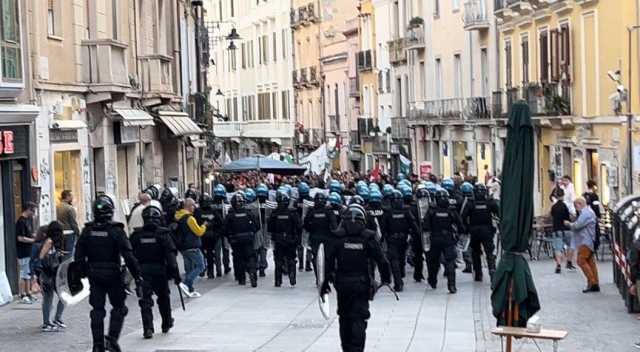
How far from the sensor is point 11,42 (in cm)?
2352

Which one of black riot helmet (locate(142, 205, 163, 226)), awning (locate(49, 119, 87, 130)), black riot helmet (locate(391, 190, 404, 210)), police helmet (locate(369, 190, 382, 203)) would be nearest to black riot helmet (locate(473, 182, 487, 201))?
black riot helmet (locate(391, 190, 404, 210))

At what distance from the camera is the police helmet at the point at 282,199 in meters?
25.9

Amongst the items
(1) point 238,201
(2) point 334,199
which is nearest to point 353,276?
(2) point 334,199

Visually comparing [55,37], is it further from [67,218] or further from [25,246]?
[25,246]

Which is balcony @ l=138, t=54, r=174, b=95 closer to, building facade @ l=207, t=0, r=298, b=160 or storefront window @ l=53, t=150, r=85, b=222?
storefront window @ l=53, t=150, r=85, b=222

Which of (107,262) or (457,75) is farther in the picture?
(457,75)

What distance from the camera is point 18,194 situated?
2394cm

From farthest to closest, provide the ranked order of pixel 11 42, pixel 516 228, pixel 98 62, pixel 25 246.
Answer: pixel 98 62 → pixel 11 42 → pixel 25 246 → pixel 516 228

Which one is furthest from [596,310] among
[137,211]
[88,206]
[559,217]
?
[88,206]

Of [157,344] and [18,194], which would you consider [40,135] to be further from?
[157,344]

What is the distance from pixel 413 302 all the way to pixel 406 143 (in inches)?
1453

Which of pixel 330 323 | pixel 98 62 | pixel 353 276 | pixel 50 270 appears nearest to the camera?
pixel 353 276

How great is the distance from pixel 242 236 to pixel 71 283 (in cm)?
847

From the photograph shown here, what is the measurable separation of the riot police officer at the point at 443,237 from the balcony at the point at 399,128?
34683mm
